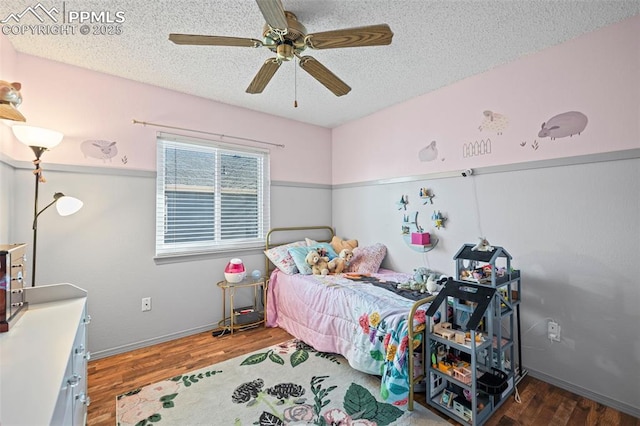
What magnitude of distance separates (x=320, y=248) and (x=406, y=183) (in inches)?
50.4

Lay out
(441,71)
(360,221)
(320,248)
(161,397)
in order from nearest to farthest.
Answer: (161,397), (441,71), (320,248), (360,221)

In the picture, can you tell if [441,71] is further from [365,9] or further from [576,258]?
[576,258]

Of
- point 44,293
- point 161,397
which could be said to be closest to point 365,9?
point 44,293

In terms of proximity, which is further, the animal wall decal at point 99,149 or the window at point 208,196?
the window at point 208,196

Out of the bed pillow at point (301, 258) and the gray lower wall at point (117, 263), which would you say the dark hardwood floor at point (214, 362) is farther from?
the bed pillow at point (301, 258)

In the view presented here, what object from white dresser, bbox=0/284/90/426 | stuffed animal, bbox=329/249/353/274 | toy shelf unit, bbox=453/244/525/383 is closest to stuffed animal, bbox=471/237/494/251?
toy shelf unit, bbox=453/244/525/383

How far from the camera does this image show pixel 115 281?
2574 millimetres

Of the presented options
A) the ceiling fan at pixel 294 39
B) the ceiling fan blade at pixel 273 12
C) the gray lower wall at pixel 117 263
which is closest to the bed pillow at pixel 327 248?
the gray lower wall at pixel 117 263

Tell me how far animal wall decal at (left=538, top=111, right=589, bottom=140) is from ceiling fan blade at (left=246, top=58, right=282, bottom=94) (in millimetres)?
2109

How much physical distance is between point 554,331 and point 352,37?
255 centimetres

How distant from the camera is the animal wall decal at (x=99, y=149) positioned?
2463mm

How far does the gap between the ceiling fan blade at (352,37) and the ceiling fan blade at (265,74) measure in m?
0.26

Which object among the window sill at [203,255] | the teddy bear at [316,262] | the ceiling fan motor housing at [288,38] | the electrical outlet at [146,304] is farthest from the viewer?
the teddy bear at [316,262]

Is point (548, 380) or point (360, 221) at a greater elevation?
point (360, 221)
